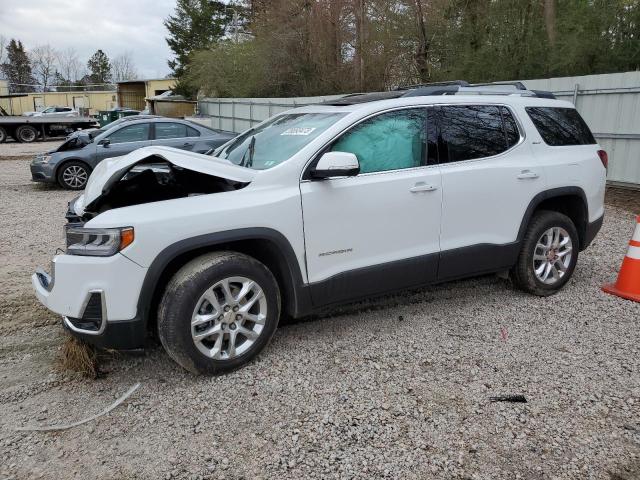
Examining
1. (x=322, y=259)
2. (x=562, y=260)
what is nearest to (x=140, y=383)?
(x=322, y=259)

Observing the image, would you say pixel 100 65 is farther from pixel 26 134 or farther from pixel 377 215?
pixel 377 215

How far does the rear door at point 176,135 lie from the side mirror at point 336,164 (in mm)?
7932

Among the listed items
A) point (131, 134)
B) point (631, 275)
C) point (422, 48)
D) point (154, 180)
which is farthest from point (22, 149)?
point (631, 275)

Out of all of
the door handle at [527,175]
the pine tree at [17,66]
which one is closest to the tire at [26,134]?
the door handle at [527,175]

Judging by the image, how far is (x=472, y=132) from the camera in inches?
169

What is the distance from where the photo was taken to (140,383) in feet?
10.9

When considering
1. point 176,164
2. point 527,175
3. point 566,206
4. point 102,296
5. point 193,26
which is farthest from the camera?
point 193,26

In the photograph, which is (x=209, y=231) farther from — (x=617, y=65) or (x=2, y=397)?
(x=617, y=65)

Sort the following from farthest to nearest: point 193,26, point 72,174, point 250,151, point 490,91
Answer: point 193,26 < point 72,174 < point 490,91 < point 250,151

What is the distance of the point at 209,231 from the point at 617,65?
11.1 metres

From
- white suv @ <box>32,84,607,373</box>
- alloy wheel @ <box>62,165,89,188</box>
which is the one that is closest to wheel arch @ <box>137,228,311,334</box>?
white suv @ <box>32,84,607,373</box>

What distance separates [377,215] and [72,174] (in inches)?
382

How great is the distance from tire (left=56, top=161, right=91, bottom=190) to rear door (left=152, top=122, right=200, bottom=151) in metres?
1.80

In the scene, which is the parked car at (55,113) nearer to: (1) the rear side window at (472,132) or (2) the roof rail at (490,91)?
(2) the roof rail at (490,91)
